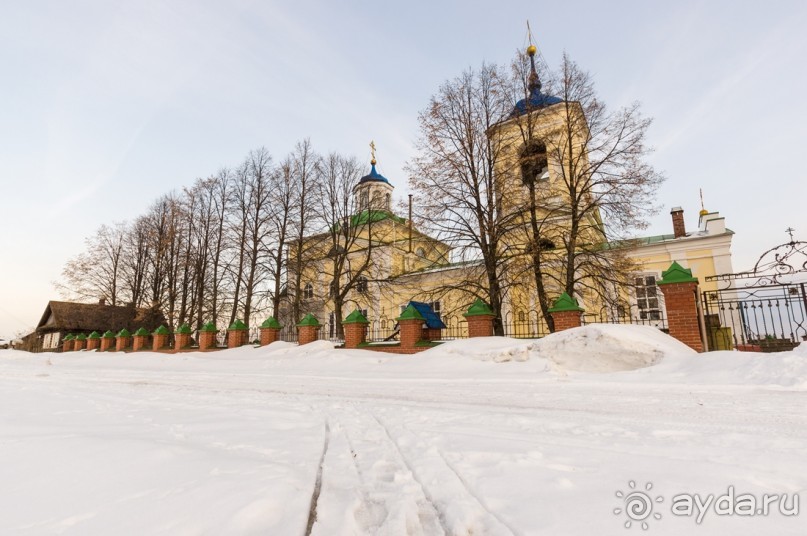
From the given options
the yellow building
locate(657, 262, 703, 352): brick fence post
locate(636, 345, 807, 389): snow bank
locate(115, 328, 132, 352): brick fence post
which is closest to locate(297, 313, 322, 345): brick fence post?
the yellow building

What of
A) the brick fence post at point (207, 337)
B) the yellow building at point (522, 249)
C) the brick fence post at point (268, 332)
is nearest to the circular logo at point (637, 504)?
the yellow building at point (522, 249)

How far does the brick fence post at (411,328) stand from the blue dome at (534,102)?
8.49 meters

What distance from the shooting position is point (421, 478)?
2352mm

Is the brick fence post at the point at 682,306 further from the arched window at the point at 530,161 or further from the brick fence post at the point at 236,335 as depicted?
the brick fence post at the point at 236,335

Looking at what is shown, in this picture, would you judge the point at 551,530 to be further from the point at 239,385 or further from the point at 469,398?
the point at 239,385

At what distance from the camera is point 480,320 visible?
1222 cm

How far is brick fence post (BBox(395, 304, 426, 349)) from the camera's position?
42.7ft

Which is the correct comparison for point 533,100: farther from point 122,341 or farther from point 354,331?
point 122,341

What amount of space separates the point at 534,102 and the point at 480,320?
867 centimetres

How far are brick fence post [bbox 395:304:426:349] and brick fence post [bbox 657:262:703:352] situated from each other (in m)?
7.11

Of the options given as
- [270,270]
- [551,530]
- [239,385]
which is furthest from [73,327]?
[551,530]

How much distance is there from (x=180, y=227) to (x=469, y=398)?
85.6 ft

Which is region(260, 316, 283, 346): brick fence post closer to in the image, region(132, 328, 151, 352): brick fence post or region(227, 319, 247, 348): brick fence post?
region(227, 319, 247, 348): brick fence post

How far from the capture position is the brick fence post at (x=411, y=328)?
13023mm
